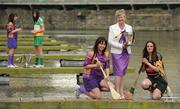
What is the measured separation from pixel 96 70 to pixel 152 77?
114 cm

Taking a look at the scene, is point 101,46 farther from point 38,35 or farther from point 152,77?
point 38,35

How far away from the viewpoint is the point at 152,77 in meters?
11.9

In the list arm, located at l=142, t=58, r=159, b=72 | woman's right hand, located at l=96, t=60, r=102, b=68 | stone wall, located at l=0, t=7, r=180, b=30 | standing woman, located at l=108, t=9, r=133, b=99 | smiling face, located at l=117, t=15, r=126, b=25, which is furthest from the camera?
stone wall, located at l=0, t=7, r=180, b=30

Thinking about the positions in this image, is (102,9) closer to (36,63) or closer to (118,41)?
(36,63)

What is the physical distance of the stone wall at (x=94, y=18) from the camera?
63.4 metres

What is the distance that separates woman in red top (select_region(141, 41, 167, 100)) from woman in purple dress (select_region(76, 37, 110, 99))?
80 centimetres

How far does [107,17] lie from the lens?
Result: 64250 mm

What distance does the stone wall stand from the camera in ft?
208

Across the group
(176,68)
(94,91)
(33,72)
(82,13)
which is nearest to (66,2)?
(82,13)

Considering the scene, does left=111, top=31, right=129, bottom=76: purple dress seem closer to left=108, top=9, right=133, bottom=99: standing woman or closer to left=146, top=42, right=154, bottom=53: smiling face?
left=108, top=9, right=133, bottom=99: standing woman

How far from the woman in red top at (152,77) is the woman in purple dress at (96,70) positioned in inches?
31.5

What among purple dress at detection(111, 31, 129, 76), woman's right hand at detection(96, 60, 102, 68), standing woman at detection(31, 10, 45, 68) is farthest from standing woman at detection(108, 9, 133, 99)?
standing woman at detection(31, 10, 45, 68)

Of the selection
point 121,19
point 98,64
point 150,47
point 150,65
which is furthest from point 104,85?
point 121,19

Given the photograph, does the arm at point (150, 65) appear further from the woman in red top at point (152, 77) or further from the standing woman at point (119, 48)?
the standing woman at point (119, 48)
